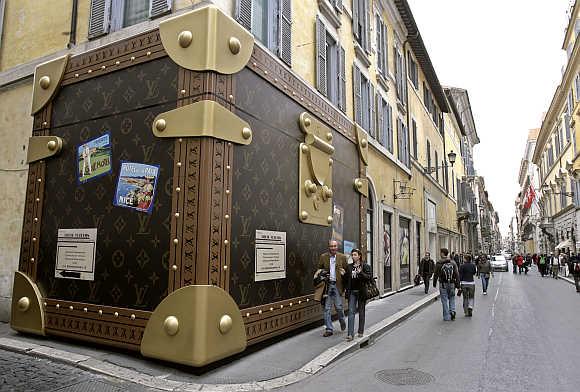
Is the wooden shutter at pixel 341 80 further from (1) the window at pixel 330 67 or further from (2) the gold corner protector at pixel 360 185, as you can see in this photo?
(2) the gold corner protector at pixel 360 185

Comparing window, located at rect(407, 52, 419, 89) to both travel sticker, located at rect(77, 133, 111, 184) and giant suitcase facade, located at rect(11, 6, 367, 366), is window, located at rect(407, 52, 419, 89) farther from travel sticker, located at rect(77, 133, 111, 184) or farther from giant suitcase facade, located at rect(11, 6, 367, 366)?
travel sticker, located at rect(77, 133, 111, 184)

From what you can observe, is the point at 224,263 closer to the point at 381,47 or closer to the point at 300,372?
the point at 300,372

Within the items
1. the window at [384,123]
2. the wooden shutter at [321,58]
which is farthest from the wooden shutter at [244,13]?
the window at [384,123]

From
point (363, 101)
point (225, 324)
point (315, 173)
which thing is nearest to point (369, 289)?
point (315, 173)

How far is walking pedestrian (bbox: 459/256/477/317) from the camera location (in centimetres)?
1102

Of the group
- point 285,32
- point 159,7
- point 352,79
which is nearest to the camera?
point 159,7

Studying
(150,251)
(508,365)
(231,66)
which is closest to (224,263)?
(150,251)

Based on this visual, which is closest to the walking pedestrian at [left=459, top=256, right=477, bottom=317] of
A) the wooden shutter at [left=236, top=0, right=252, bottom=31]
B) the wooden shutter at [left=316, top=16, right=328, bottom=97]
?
the wooden shutter at [left=316, top=16, right=328, bottom=97]

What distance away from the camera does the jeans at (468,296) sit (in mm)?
11023

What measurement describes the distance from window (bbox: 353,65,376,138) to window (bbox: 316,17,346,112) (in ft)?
3.70

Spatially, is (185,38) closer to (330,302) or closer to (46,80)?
(46,80)

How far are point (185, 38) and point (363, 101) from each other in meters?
8.64

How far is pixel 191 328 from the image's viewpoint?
5.30 metres

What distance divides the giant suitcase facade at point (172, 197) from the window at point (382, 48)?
340 inches
